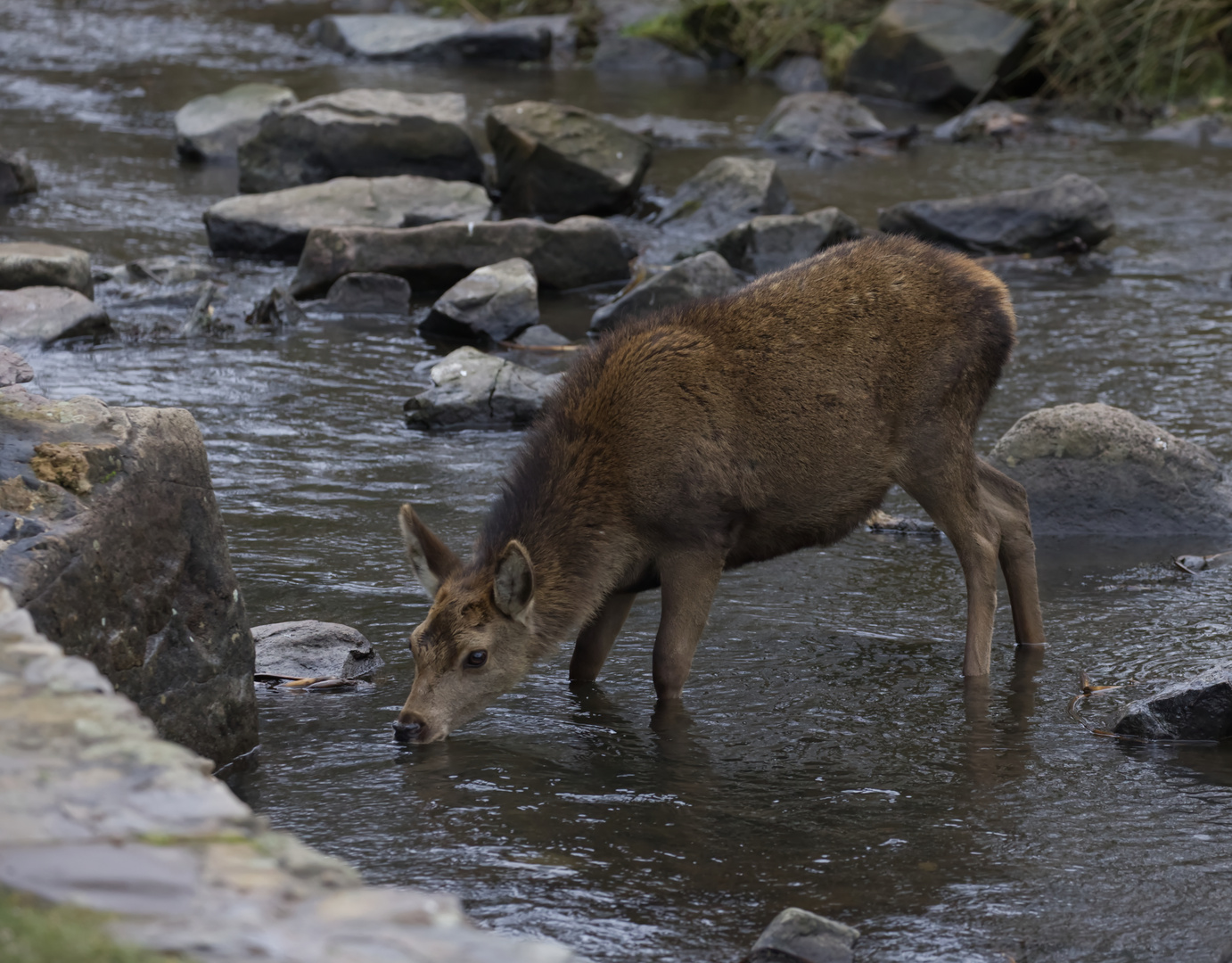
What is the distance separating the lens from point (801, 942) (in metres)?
A: 4.18

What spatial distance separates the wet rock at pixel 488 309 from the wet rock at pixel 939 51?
11.2m

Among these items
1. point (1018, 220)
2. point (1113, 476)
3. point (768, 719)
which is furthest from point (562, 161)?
point (768, 719)

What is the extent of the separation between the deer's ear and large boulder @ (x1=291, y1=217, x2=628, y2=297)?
7124mm

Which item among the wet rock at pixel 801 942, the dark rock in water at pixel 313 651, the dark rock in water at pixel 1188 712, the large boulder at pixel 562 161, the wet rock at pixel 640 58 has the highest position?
the wet rock at pixel 640 58

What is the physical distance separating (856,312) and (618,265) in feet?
23.1

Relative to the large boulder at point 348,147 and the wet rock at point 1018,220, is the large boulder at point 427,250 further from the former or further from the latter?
the wet rock at point 1018,220

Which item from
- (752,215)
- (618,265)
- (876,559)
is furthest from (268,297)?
(876,559)

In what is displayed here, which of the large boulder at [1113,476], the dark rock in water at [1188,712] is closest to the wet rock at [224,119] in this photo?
the large boulder at [1113,476]

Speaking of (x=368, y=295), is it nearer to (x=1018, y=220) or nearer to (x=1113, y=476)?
(x=1018, y=220)

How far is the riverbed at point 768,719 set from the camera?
4.68 m

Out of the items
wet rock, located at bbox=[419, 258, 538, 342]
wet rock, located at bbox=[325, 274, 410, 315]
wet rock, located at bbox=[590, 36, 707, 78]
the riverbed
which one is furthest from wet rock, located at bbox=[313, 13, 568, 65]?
wet rock, located at bbox=[419, 258, 538, 342]

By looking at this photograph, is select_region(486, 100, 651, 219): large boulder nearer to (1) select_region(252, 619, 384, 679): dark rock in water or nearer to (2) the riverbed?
(2) the riverbed

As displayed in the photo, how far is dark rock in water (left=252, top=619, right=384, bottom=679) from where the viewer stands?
6.48 metres

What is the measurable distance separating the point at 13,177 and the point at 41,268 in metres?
4.36
